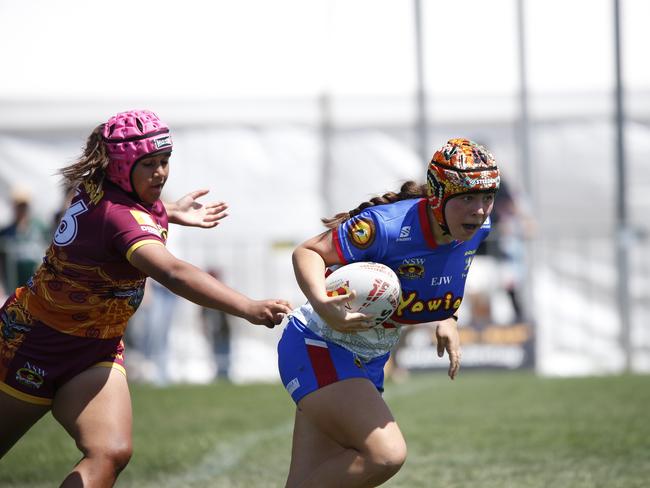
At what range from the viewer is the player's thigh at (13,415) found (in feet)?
16.8

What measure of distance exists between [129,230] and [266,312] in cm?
82

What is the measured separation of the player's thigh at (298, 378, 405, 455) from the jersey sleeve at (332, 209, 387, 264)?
1.95ft

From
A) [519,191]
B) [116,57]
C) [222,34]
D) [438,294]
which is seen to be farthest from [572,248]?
[438,294]

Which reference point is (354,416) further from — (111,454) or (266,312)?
(111,454)

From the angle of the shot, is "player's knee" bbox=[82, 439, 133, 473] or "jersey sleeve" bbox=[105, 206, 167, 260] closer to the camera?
"jersey sleeve" bbox=[105, 206, 167, 260]

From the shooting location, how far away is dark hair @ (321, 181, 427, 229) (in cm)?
522

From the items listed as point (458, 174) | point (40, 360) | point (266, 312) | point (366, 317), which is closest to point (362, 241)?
point (366, 317)

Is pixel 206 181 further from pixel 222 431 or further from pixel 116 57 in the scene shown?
pixel 222 431

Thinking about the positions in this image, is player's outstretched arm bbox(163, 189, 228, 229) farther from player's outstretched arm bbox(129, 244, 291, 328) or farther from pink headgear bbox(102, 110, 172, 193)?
player's outstretched arm bbox(129, 244, 291, 328)

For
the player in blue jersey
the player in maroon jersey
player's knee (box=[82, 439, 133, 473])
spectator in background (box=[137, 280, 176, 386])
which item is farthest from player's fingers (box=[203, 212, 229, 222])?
spectator in background (box=[137, 280, 176, 386])

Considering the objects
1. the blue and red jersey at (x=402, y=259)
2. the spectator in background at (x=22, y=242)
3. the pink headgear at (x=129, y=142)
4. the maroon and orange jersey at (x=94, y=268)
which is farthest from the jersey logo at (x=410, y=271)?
the spectator in background at (x=22, y=242)

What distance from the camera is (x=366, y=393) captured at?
4.96 metres

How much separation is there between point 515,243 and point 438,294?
1022 cm

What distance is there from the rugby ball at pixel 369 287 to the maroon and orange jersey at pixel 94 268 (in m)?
0.83
